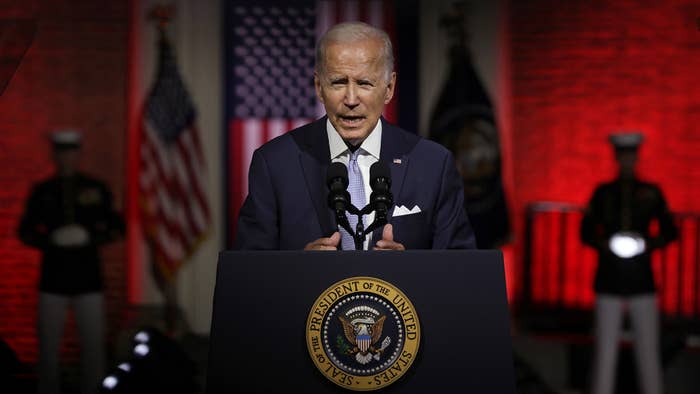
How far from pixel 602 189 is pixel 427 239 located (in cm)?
326

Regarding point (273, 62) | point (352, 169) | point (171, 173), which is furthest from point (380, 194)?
point (273, 62)

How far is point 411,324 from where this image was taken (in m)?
1.67

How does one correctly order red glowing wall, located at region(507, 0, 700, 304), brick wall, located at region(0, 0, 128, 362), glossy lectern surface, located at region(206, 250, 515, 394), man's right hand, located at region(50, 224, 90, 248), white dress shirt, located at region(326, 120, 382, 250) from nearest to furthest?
1. glossy lectern surface, located at region(206, 250, 515, 394)
2. white dress shirt, located at region(326, 120, 382, 250)
3. man's right hand, located at region(50, 224, 90, 248)
4. brick wall, located at region(0, 0, 128, 362)
5. red glowing wall, located at region(507, 0, 700, 304)

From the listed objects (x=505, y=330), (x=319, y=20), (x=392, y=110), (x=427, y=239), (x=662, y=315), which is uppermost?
(x=319, y=20)

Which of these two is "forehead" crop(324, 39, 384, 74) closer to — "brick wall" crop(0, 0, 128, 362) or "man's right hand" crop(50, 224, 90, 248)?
"man's right hand" crop(50, 224, 90, 248)

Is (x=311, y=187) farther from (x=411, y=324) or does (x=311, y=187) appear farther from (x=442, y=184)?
(x=411, y=324)

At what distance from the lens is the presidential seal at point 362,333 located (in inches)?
65.0

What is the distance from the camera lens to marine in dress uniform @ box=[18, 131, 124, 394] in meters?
4.83

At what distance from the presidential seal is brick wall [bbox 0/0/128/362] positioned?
3984 mm

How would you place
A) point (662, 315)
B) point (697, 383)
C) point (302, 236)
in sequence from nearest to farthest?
1. point (302, 236)
2. point (697, 383)
3. point (662, 315)

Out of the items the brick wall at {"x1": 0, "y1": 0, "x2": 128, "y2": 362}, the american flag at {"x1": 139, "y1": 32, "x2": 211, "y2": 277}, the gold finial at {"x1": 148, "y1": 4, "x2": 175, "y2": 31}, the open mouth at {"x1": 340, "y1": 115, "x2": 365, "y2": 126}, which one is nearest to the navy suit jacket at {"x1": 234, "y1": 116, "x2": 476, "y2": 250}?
the open mouth at {"x1": 340, "y1": 115, "x2": 365, "y2": 126}

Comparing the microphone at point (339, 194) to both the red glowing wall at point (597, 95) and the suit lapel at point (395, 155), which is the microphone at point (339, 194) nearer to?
the suit lapel at point (395, 155)

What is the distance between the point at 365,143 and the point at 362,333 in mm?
700

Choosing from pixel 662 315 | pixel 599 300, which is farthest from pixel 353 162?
pixel 662 315
